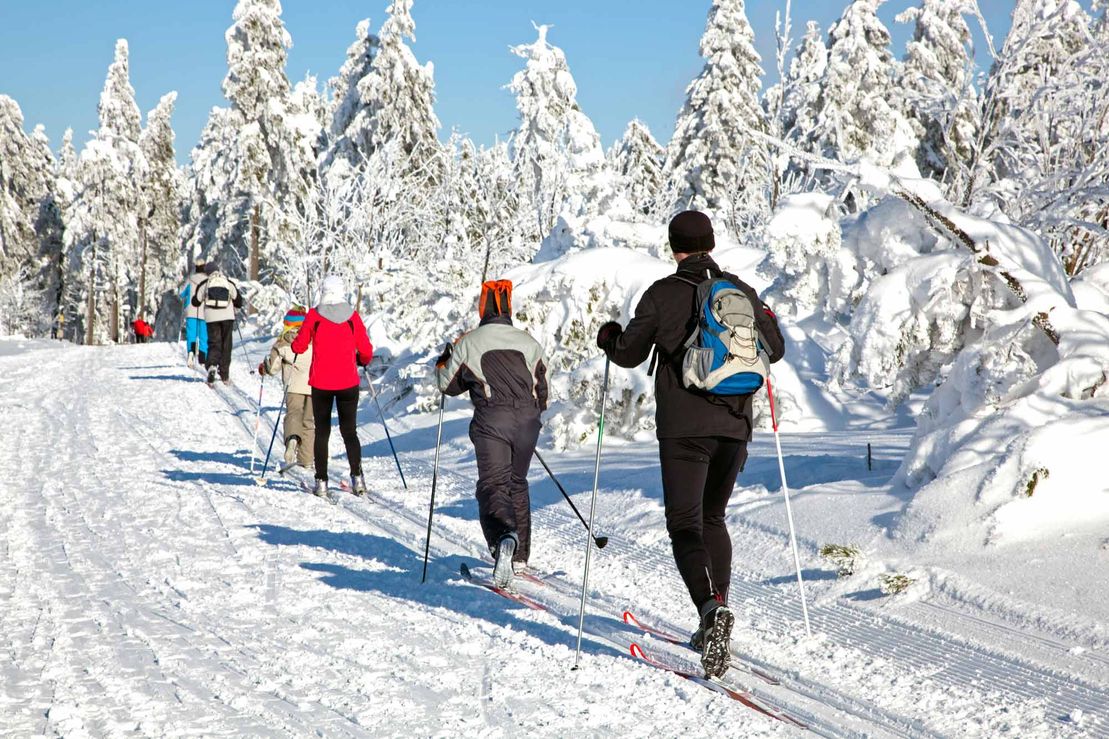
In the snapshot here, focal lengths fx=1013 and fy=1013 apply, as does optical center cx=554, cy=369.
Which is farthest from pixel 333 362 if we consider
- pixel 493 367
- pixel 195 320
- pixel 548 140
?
pixel 548 140

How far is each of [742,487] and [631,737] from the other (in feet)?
15.2

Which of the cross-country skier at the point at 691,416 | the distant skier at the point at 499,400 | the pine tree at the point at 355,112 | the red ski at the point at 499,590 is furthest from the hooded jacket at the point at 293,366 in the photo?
the pine tree at the point at 355,112

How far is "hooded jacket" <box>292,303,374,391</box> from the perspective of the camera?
30.3 feet

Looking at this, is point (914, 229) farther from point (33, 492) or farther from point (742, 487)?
point (33, 492)

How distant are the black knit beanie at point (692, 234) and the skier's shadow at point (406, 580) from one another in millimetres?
1950

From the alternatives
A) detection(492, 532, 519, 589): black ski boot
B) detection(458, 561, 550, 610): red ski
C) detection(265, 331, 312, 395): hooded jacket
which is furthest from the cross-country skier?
detection(265, 331, 312, 395): hooded jacket

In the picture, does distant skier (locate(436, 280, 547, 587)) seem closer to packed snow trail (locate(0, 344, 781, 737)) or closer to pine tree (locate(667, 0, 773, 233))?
packed snow trail (locate(0, 344, 781, 737))

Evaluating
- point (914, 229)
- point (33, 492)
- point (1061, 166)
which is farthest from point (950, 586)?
point (33, 492)

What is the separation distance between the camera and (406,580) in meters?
6.44

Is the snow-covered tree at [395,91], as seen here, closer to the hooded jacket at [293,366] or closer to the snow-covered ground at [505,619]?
the hooded jacket at [293,366]

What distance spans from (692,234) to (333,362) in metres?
5.45

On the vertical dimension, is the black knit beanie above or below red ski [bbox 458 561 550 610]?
above

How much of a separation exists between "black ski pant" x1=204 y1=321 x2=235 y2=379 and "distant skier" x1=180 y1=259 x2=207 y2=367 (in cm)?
54

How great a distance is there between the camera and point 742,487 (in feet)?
26.9
